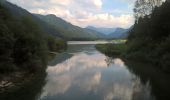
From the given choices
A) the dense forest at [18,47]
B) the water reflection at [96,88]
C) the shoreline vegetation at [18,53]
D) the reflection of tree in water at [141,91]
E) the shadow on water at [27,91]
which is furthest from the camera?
the dense forest at [18,47]

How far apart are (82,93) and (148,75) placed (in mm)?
18914

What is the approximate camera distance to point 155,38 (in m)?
73.4

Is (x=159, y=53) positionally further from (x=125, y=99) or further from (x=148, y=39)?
(x=125, y=99)

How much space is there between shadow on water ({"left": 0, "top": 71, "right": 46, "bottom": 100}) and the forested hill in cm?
2425

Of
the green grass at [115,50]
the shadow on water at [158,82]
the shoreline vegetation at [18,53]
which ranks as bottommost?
the green grass at [115,50]

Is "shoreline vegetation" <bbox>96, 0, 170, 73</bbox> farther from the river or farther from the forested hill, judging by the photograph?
the river

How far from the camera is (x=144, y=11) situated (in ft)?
291

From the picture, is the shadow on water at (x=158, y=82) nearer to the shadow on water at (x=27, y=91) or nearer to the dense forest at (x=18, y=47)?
the shadow on water at (x=27, y=91)

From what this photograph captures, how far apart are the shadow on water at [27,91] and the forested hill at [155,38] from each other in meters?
24.3

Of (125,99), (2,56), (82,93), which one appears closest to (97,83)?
(82,93)

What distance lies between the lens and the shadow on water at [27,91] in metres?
31.4

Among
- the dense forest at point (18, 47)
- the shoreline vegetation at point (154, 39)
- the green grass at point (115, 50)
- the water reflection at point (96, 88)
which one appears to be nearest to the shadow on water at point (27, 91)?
the water reflection at point (96, 88)

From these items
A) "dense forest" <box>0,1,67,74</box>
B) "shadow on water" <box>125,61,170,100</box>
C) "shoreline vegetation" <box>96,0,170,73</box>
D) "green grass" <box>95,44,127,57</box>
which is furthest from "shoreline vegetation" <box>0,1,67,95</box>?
"green grass" <box>95,44,127,57</box>

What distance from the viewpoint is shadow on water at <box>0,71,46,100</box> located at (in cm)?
3138
